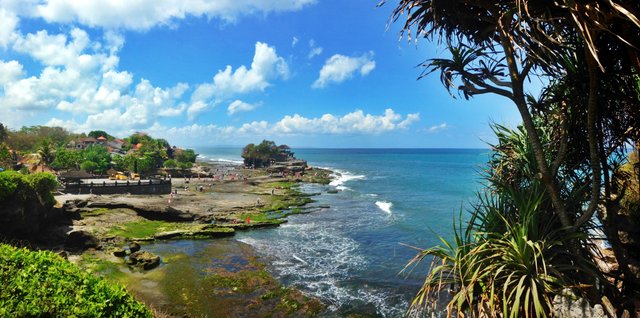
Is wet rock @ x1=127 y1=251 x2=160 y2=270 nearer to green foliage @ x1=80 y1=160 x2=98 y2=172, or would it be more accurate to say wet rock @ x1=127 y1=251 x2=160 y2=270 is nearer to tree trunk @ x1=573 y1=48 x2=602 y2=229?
tree trunk @ x1=573 y1=48 x2=602 y2=229

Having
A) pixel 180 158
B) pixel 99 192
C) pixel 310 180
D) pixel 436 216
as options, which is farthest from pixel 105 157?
pixel 436 216

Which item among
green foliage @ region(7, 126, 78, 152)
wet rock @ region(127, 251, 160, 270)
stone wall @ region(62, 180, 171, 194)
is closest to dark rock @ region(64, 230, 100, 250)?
wet rock @ region(127, 251, 160, 270)

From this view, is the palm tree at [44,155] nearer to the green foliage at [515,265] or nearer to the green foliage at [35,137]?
the green foliage at [35,137]

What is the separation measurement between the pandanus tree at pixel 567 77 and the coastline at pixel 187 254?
12.1 m

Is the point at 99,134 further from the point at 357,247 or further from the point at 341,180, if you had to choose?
the point at 357,247

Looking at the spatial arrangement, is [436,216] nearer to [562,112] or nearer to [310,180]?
[562,112]

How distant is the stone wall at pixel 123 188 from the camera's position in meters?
42.9

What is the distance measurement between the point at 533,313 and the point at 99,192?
49.9 meters

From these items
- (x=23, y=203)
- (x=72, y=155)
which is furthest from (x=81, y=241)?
(x=72, y=155)

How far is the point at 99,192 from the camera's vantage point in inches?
1729

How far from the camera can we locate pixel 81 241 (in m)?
23.6

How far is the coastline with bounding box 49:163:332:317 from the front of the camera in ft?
52.5

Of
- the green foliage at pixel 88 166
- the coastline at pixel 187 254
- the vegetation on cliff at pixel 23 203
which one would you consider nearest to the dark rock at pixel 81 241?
the coastline at pixel 187 254

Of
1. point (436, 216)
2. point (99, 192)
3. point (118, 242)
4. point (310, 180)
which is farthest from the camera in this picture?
point (310, 180)
